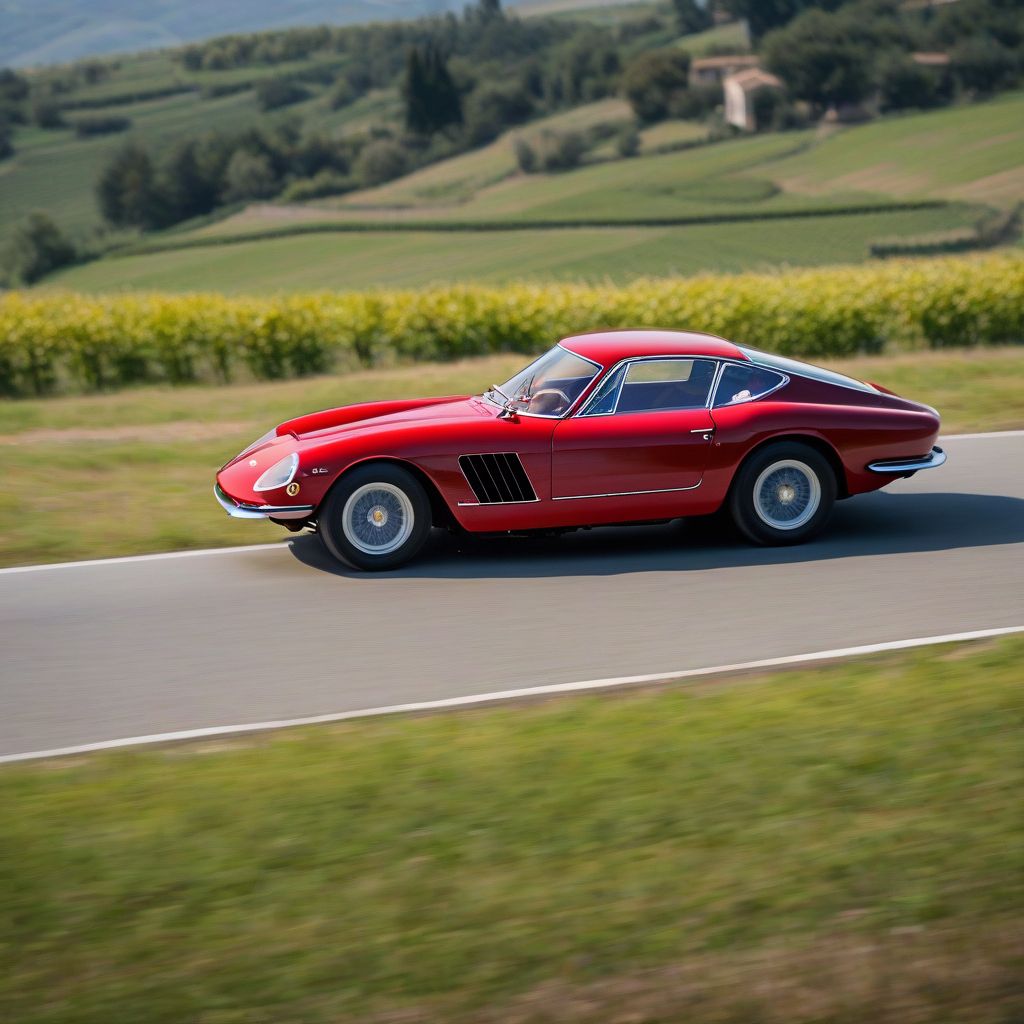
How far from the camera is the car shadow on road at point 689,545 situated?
26.8ft

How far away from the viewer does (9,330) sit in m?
18.0

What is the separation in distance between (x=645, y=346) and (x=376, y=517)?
6.70 ft

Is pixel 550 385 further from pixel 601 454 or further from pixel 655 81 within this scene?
pixel 655 81

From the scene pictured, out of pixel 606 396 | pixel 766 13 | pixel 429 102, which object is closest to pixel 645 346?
pixel 606 396

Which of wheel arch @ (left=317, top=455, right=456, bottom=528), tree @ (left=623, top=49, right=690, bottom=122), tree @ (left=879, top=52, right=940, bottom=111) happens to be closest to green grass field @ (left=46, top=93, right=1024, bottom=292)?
tree @ (left=879, top=52, right=940, bottom=111)

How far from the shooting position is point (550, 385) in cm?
837

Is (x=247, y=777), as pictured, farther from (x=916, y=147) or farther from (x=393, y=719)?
(x=916, y=147)

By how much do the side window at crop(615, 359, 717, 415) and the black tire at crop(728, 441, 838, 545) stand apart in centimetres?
55

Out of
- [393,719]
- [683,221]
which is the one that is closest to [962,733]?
[393,719]

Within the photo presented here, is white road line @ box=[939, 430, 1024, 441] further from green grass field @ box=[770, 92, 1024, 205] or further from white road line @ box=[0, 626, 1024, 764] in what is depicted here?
green grass field @ box=[770, 92, 1024, 205]

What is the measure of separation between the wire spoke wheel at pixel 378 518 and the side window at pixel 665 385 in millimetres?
1466

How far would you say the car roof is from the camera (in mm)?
8398

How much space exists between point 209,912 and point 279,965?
0.39 m

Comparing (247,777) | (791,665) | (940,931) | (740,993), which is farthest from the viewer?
(791,665)
